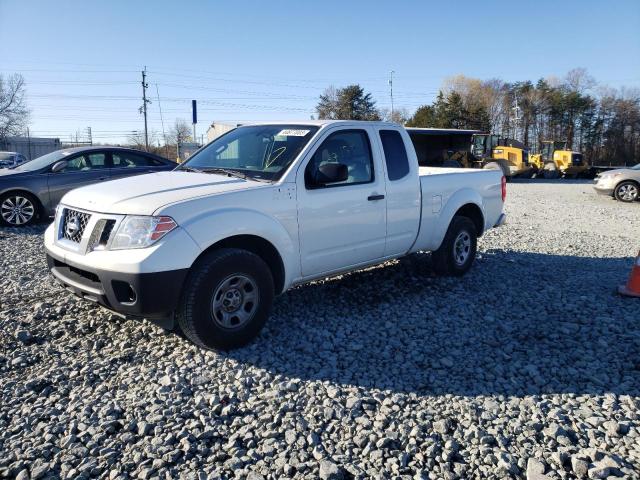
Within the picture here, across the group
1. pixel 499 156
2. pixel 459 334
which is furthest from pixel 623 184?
pixel 459 334

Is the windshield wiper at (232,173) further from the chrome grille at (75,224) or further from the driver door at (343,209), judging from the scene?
the chrome grille at (75,224)

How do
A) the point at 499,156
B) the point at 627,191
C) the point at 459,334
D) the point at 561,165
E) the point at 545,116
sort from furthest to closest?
1. the point at 545,116
2. the point at 561,165
3. the point at 499,156
4. the point at 627,191
5. the point at 459,334

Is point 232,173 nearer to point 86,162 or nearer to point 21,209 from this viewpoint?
point 86,162

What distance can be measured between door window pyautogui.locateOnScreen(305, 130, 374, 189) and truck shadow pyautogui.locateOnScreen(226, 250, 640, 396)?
1.39 m

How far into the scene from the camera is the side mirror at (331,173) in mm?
4492

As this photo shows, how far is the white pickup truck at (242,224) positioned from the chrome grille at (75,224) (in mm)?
15

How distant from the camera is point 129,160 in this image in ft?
35.1

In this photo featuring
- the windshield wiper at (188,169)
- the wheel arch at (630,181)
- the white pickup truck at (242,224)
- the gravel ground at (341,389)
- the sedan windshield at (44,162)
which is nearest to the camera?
the gravel ground at (341,389)

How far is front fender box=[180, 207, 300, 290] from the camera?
3.80 meters

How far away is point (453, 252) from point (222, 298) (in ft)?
11.5

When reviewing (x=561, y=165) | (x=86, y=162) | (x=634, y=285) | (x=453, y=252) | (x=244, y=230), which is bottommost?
(x=634, y=285)

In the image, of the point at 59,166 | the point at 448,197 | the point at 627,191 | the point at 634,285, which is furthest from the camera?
the point at 627,191

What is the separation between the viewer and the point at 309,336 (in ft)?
14.8

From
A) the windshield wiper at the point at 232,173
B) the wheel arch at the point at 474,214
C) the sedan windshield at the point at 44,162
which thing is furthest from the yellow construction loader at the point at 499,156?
the windshield wiper at the point at 232,173
